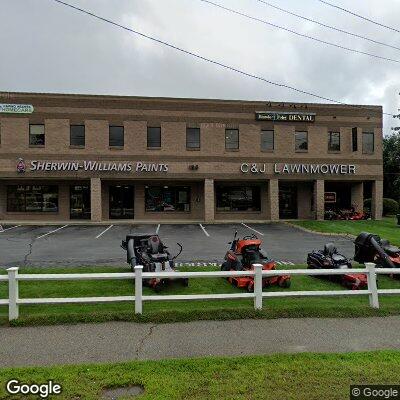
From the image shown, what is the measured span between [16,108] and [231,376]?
26826mm

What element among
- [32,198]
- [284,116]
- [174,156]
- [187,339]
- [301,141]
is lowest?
[187,339]

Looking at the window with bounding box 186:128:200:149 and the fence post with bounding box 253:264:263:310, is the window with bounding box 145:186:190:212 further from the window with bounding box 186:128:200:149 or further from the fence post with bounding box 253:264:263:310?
the fence post with bounding box 253:264:263:310

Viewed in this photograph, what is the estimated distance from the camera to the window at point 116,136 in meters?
26.8

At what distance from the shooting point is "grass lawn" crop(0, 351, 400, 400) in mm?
4023

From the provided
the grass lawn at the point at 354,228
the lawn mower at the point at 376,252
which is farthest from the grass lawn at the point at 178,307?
the grass lawn at the point at 354,228

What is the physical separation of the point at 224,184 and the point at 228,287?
791 inches

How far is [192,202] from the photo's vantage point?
28.6 m

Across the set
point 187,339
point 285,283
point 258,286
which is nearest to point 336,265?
point 285,283

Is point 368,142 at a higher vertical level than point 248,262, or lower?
higher

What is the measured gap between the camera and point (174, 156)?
2694cm

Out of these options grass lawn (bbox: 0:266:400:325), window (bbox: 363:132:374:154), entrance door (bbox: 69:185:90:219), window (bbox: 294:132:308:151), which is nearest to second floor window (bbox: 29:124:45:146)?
entrance door (bbox: 69:185:90:219)

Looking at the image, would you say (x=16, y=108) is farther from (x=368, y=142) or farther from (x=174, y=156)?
(x=368, y=142)

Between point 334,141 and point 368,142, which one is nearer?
point 334,141

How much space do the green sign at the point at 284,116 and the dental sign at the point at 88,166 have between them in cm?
822
